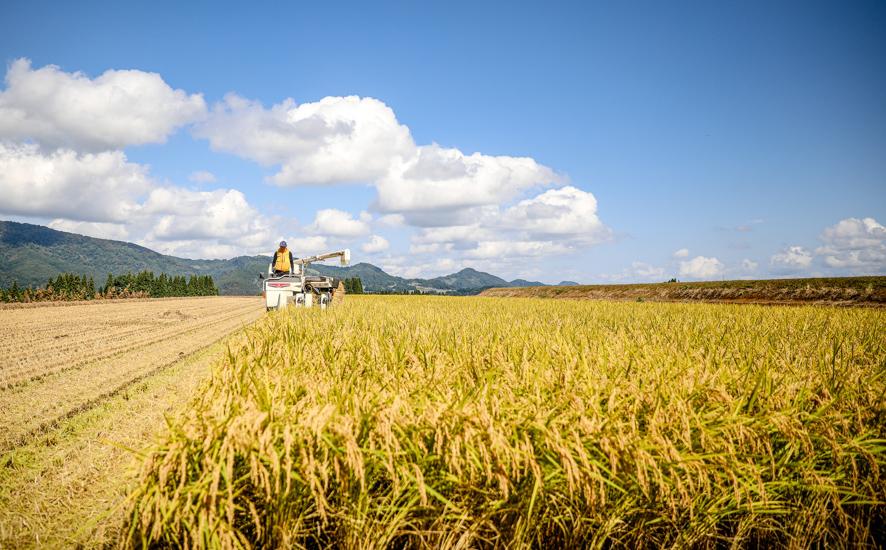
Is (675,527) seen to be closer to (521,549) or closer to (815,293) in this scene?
(521,549)

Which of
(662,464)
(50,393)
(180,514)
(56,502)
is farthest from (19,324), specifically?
(662,464)

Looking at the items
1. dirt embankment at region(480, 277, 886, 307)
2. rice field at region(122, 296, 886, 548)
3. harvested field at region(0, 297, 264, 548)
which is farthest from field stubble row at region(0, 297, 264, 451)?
dirt embankment at region(480, 277, 886, 307)

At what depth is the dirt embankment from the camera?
69.2ft

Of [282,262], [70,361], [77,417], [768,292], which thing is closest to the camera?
[77,417]

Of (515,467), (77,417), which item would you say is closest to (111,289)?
(77,417)

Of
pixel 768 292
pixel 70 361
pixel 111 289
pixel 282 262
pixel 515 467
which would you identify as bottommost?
pixel 70 361

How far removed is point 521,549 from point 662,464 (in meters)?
0.87

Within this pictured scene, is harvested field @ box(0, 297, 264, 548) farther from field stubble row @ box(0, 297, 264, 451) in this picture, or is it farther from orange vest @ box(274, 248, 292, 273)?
orange vest @ box(274, 248, 292, 273)

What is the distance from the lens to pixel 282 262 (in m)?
15.5

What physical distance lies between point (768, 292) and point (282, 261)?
84.2 feet

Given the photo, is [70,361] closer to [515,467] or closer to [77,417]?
[77,417]

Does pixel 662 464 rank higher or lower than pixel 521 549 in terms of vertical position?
higher

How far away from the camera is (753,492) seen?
2.63 meters

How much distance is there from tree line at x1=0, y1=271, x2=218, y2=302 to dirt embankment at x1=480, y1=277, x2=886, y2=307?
41712 millimetres
